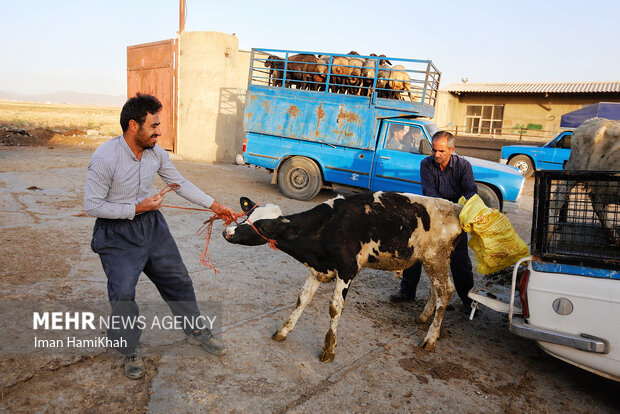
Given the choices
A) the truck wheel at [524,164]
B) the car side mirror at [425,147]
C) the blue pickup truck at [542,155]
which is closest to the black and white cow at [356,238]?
the car side mirror at [425,147]

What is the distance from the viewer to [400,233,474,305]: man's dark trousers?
429 centimetres

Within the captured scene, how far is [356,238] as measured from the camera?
3.51m

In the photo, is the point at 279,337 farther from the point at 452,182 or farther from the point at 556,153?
the point at 556,153

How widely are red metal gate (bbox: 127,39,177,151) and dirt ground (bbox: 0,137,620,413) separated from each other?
8.41 metres

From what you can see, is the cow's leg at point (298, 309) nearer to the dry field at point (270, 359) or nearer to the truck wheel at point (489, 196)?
the dry field at point (270, 359)

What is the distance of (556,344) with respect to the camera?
2896 mm

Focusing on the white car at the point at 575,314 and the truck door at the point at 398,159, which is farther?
the truck door at the point at 398,159

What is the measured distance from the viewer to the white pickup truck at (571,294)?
8.96 feet

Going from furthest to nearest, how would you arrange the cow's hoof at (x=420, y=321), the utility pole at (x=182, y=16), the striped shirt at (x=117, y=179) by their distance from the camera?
the utility pole at (x=182, y=16) → the cow's hoof at (x=420, y=321) → the striped shirt at (x=117, y=179)

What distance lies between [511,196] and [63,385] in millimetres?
7709

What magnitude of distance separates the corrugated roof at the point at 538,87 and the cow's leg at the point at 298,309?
21.0 m

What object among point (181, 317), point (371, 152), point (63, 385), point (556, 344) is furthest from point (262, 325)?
point (371, 152)

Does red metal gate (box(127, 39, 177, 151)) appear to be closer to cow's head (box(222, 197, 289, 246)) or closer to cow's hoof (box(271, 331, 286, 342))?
cow's head (box(222, 197, 289, 246))

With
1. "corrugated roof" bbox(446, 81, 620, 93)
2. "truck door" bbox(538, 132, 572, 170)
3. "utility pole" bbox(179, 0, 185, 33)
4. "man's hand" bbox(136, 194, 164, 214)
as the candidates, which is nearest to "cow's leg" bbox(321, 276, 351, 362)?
"man's hand" bbox(136, 194, 164, 214)
